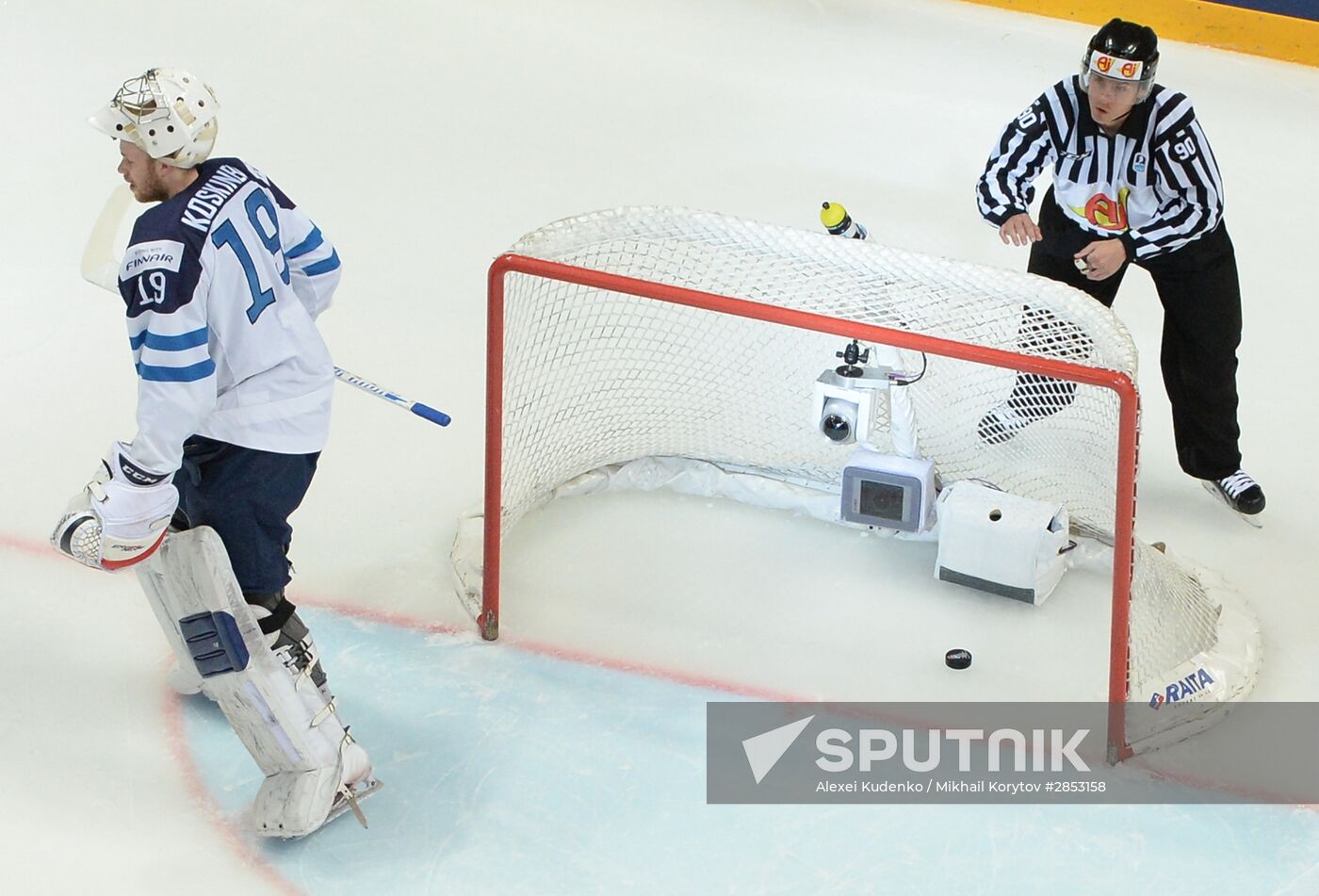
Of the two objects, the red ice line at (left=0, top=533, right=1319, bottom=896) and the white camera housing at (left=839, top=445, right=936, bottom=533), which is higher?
the white camera housing at (left=839, top=445, right=936, bottom=533)

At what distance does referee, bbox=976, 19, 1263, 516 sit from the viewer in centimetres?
304

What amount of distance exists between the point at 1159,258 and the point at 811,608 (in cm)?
95

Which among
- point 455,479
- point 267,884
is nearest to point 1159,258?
point 455,479

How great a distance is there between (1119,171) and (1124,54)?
281mm

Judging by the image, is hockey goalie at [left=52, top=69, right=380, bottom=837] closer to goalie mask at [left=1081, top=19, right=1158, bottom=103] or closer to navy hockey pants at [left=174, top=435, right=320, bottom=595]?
navy hockey pants at [left=174, top=435, right=320, bottom=595]

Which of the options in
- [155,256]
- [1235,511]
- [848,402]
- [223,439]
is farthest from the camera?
[1235,511]

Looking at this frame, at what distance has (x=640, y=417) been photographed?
344cm

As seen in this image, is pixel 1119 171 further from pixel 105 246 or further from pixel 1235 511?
pixel 105 246

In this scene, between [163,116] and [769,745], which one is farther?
[769,745]

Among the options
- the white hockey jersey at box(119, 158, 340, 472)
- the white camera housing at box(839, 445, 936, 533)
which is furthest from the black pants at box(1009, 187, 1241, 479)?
the white hockey jersey at box(119, 158, 340, 472)

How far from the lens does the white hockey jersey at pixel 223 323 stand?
223cm

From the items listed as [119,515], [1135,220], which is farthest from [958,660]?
[119,515]

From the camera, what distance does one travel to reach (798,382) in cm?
342

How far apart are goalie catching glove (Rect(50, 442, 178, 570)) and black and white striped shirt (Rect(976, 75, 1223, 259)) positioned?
1671 mm
